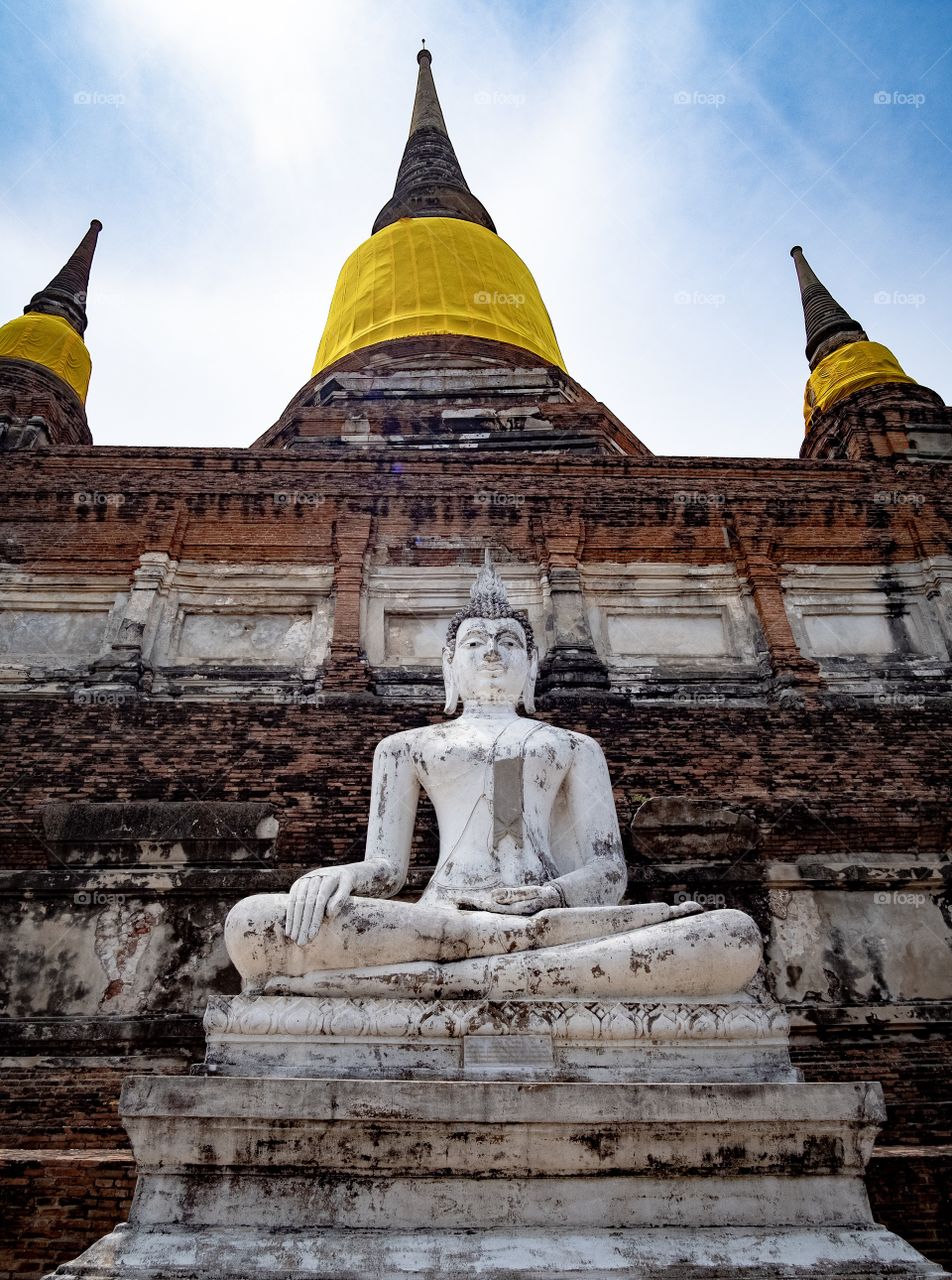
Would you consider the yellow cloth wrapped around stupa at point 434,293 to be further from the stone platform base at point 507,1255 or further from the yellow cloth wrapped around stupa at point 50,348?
the stone platform base at point 507,1255

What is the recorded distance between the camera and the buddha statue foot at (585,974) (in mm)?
3934

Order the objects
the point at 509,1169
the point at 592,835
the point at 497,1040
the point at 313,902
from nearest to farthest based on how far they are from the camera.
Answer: the point at 509,1169 → the point at 497,1040 → the point at 313,902 → the point at 592,835

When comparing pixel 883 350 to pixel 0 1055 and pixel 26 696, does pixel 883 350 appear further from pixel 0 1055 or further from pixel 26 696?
pixel 0 1055

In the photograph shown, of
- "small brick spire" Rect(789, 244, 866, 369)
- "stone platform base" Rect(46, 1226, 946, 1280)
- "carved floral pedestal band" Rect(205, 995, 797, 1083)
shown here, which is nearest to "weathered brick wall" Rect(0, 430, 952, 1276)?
"carved floral pedestal band" Rect(205, 995, 797, 1083)

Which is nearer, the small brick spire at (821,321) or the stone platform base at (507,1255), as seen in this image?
the stone platform base at (507,1255)

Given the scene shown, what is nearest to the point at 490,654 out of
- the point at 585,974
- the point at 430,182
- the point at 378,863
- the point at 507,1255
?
the point at 378,863

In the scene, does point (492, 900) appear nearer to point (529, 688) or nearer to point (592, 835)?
point (592, 835)

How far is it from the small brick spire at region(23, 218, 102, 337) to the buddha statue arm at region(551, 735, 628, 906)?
15.0 metres

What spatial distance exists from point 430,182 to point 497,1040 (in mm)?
23803

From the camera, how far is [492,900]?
4555 millimetres

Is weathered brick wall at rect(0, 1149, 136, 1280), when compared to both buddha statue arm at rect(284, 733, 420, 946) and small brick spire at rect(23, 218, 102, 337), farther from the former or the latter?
small brick spire at rect(23, 218, 102, 337)

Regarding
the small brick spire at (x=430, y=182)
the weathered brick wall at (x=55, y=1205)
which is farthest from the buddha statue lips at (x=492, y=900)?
the small brick spire at (x=430, y=182)

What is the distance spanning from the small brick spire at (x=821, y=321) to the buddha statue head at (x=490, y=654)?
44.4 feet

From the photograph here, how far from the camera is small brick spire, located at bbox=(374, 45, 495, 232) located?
911 inches
